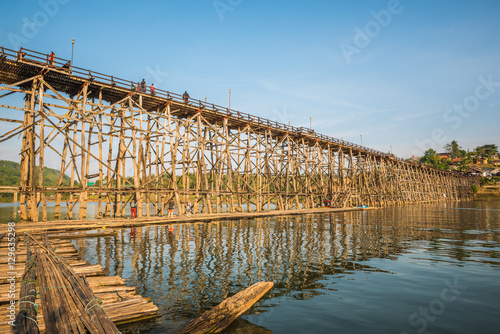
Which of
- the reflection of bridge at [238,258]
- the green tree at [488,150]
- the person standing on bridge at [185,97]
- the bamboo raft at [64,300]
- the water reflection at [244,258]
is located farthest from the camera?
the green tree at [488,150]

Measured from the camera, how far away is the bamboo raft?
4508mm

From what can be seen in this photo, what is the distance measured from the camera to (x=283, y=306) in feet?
21.2

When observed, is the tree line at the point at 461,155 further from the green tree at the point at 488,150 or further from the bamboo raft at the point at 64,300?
the bamboo raft at the point at 64,300

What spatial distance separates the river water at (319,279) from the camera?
18.8ft

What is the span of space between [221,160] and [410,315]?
23.2m

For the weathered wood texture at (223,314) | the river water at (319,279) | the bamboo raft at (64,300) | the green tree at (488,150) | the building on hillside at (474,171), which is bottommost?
the river water at (319,279)

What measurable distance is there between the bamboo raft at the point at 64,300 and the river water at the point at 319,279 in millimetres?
502

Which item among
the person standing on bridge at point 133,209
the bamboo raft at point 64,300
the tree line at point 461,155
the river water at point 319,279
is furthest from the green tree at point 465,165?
the bamboo raft at point 64,300

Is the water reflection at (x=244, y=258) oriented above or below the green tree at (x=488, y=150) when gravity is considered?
below

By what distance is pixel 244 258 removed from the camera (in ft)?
34.6

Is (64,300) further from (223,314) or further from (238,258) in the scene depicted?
(238,258)

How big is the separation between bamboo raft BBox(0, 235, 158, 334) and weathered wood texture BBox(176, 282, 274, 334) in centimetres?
113

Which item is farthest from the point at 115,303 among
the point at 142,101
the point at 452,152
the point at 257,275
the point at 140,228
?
the point at 452,152

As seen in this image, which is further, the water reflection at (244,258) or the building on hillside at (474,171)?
the building on hillside at (474,171)
